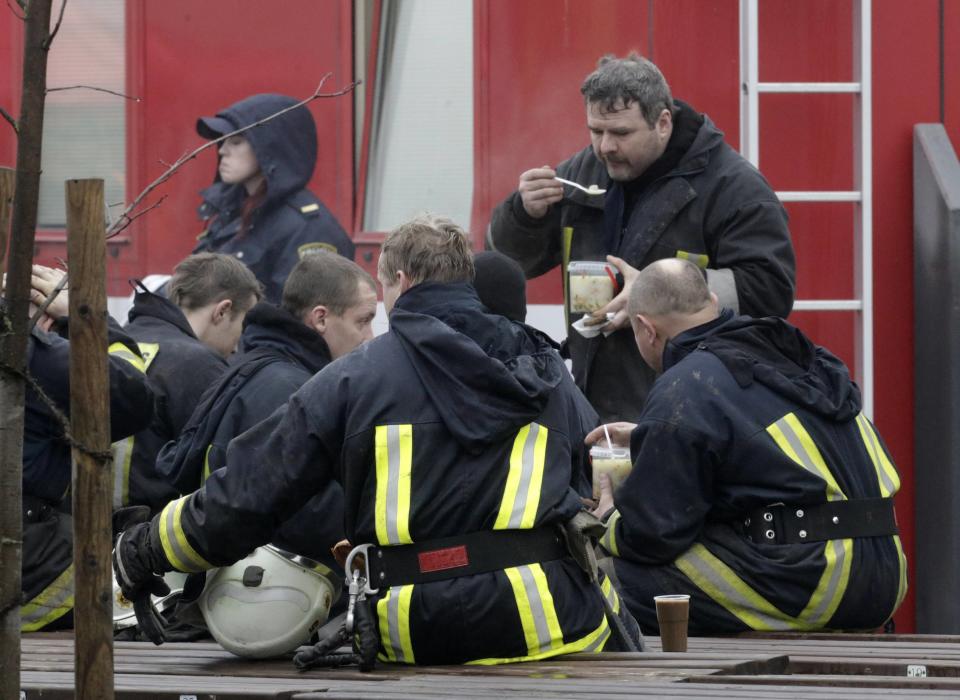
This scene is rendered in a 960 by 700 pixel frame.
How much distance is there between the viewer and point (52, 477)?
4.70 metres

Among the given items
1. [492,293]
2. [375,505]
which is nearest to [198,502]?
[375,505]

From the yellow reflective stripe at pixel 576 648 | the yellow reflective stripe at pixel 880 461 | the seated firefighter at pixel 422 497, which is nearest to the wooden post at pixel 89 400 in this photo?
the seated firefighter at pixel 422 497

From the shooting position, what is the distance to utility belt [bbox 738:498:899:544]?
4.47 meters

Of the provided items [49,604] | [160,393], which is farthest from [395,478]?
[160,393]

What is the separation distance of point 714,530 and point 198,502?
1.61m

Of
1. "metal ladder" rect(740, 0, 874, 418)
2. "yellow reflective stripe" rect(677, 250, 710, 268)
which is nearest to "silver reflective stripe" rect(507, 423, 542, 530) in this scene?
"yellow reflective stripe" rect(677, 250, 710, 268)

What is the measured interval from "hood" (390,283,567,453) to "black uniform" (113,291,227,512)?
5.68 ft

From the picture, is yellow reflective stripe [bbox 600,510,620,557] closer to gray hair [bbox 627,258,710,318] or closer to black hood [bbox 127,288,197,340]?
gray hair [bbox 627,258,710,318]

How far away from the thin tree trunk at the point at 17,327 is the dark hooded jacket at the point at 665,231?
9.96ft

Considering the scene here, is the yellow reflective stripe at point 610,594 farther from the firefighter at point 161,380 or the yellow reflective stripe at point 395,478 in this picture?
the firefighter at point 161,380

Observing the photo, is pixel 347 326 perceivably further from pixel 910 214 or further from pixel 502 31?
pixel 910 214

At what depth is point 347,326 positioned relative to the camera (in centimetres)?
482

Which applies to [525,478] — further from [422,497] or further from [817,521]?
→ [817,521]

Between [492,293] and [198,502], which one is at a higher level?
[492,293]
